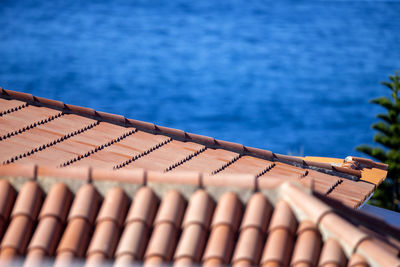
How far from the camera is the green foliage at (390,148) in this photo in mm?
18906

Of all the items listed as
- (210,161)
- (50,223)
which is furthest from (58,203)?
(210,161)

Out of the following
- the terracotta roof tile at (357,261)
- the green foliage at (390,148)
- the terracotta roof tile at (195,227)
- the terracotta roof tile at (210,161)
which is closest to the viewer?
the terracotta roof tile at (357,261)

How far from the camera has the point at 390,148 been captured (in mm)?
19250

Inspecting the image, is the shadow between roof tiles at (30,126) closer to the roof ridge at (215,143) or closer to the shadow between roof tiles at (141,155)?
the roof ridge at (215,143)

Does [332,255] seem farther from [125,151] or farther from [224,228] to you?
[125,151]

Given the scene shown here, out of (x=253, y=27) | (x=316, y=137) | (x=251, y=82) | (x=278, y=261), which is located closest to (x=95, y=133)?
(x=278, y=261)

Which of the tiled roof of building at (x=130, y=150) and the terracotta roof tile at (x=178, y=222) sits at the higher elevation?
the tiled roof of building at (x=130, y=150)

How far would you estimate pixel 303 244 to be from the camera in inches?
186

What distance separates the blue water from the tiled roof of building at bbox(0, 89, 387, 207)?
2596 centimetres

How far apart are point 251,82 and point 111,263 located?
1567 inches

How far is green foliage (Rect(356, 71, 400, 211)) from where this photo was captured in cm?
1891

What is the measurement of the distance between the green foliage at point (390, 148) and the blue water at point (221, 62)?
14.7m

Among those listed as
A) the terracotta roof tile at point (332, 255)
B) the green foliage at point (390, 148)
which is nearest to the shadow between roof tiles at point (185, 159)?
the terracotta roof tile at point (332, 255)

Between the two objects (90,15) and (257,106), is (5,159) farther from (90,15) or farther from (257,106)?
(90,15)
